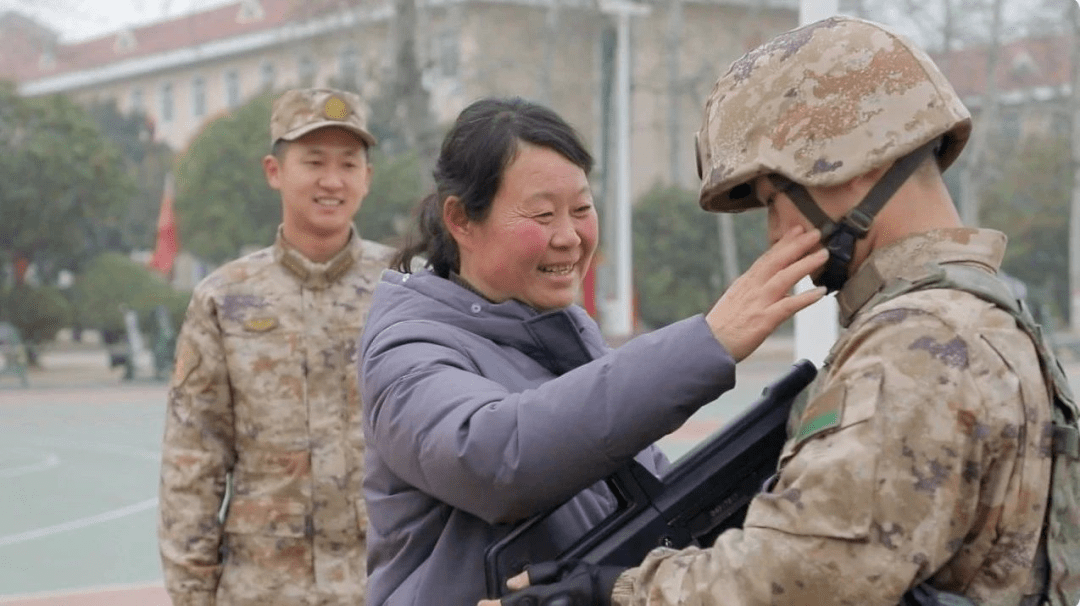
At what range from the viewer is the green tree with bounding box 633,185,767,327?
97.1 feet

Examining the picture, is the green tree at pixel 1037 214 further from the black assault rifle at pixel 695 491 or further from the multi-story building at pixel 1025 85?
the black assault rifle at pixel 695 491

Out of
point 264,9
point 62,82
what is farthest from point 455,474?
point 62,82

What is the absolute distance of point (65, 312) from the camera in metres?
26.4

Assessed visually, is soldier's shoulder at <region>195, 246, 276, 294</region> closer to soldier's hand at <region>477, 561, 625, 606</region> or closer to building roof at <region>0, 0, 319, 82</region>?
soldier's hand at <region>477, 561, 625, 606</region>

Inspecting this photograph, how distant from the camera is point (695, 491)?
192 cm

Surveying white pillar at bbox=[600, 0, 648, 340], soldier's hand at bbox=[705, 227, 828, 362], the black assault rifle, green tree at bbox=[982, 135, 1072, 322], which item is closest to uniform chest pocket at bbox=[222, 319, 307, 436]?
the black assault rifle

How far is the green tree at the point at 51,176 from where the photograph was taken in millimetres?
26781

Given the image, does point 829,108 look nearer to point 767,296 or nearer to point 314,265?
point 767,296

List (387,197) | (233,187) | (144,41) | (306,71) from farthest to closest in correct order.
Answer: (144,41)
(306,71)
(233,187)
(387,197)

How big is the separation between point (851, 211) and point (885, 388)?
28cm

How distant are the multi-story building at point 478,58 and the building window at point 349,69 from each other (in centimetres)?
14

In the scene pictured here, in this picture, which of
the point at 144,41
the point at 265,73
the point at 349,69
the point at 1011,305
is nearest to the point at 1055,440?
the point at 1011,305

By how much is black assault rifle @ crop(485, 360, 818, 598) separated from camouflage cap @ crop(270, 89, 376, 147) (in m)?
2.30

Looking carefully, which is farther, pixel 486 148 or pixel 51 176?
pixel 51 176
